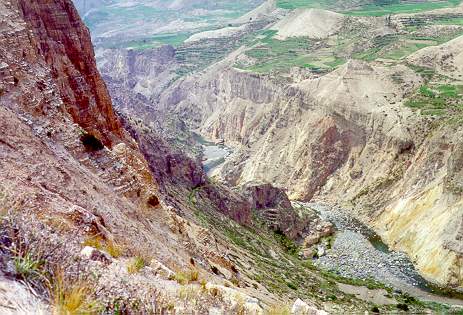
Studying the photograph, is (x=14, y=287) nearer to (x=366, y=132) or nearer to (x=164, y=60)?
(x=366, y=132)

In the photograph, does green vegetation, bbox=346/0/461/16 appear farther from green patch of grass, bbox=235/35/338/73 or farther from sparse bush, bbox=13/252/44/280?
sparse bush, bbox=13/252/44/280

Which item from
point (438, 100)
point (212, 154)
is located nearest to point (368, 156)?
point (438, 100)

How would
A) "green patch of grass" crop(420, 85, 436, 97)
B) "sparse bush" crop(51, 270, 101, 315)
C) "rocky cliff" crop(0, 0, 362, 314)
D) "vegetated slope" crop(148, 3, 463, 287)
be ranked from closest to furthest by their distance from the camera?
"sparse bush" crop(51, 270, 101, 315), "rocky cliff" crop(0, 0, 362, 314), "vegetated slope" crop(148, 3, 463, 287), "green patch of grass" crop(420, 85, 436, 97)

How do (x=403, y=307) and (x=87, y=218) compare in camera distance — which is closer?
(x=87, y=218)

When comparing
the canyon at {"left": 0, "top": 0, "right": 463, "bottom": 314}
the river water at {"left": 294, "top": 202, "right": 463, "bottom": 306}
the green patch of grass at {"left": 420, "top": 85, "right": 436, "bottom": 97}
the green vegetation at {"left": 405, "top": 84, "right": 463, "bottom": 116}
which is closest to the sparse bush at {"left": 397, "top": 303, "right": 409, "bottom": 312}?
the canyon at {"left": 0, "top": 0, "right": 463, "bottom": 314}

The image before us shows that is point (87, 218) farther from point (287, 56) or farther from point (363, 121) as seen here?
point (287, 56)

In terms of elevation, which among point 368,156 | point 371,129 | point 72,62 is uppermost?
point 72,62
